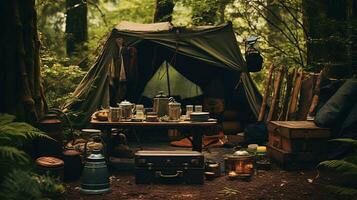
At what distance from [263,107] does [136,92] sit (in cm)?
286

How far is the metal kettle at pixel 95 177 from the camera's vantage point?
18.1 ft

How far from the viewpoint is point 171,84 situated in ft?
32.7

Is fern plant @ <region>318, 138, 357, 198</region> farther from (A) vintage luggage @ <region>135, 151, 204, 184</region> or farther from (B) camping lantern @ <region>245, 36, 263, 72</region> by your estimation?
(B) camping lantern @ <region>245, 36, 263, 72</region>

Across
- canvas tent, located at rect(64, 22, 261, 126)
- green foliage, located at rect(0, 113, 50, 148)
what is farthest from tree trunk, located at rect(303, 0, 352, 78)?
green foliage, located at rect(0, 113, 50, 148)

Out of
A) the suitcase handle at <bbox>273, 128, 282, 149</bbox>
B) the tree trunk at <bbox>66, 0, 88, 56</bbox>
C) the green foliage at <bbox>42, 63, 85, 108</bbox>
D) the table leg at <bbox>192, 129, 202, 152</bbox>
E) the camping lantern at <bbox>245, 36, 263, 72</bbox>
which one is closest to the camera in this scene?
the table leg at <bbox>192, 129, 202, 152</bbox>

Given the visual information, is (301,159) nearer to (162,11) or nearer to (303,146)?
(303,146)

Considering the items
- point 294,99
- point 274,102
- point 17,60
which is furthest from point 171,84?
point 17,60

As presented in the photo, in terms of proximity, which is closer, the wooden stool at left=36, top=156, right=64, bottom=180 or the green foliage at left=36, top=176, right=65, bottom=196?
the green foliage at left=36, top=176, right=65, bottom=196

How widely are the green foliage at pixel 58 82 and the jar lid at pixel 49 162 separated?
3.06 m

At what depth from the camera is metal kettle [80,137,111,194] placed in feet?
18.1

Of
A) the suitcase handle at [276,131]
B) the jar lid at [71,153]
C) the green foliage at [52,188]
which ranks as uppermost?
the suitcase handle at [276,131]

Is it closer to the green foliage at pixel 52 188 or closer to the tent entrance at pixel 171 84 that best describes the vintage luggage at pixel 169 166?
the green foliage at pixel 52 188

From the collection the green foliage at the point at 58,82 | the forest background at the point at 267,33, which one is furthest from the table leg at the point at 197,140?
the green foliage at the point at 58,82

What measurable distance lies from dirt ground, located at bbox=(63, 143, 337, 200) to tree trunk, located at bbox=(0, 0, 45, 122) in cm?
122
